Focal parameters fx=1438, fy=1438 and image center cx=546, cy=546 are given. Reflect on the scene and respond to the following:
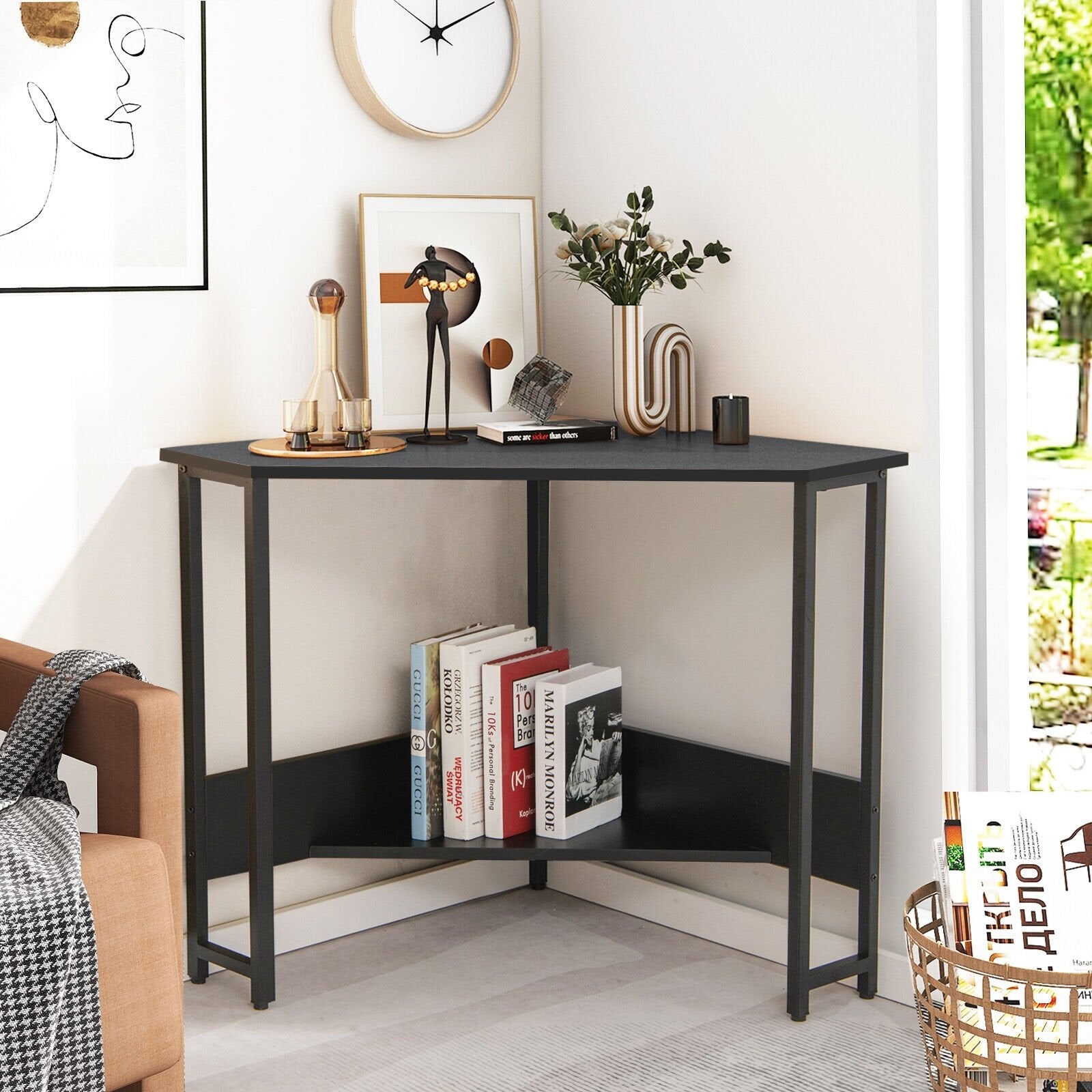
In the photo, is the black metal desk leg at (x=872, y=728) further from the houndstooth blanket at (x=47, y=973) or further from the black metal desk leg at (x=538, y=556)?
the houndstooth blanket at (x=47, y=973)

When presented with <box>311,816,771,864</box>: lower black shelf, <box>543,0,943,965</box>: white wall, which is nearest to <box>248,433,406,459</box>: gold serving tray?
<box>543,0,943,965</box>: white wall

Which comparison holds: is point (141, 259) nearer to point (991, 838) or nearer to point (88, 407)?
point (88, 407)

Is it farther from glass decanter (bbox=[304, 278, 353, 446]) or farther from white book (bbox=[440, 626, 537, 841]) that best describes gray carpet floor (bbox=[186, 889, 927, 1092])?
glass decanter (bbox=[304, 278, 353, 446])

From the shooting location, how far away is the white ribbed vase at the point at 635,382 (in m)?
2.29

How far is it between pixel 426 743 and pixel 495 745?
0.38 ft

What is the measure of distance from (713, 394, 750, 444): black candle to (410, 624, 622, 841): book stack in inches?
18.2

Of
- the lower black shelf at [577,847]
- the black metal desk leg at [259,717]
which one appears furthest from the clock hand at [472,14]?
the lower black shelf at [577,847]

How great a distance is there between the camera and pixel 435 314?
224 cm

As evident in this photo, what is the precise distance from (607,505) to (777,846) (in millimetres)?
670

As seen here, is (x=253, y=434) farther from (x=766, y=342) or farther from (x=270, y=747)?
(x=766, y=342)

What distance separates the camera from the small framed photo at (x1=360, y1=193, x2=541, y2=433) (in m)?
2.33

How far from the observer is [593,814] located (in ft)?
7.78

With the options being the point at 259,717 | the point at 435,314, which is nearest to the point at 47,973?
the point at 259,717

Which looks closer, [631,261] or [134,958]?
[134,958]
